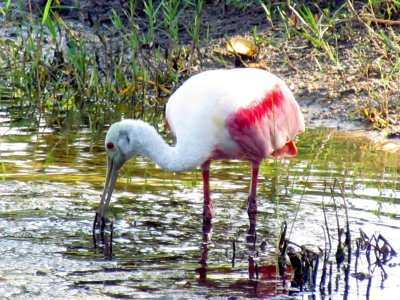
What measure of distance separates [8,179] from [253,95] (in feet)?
6.35

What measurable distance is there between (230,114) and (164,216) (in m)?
0.78

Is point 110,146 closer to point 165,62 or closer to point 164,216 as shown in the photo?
point 164,216

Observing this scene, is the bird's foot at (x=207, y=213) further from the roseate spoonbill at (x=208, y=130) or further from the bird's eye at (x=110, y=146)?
the bird's eye at (x=110, y=146)

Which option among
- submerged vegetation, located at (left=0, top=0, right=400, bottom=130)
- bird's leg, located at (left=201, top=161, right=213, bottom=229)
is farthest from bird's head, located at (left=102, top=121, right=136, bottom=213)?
submerged vegetation, located at (left=0, top=0, right=400, bottom=130)

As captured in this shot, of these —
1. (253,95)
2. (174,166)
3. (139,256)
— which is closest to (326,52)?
(253,95)

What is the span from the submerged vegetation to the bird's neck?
103 inches

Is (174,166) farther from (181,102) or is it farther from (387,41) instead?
(387,41)

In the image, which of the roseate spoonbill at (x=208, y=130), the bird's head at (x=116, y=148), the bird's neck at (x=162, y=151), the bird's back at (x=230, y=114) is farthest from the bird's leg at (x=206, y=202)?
the bird's head at (x=116, y=148)

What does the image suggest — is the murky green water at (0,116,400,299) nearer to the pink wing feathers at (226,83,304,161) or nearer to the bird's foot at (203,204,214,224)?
the bird's foot at (203,204,214,224)

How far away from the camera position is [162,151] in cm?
692

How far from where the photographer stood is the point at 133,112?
10.1 m

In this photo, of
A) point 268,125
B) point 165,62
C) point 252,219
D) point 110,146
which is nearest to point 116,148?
point 110,146

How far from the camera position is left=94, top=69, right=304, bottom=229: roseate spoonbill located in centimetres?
691

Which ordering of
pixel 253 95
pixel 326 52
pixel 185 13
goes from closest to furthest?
pixel 253 95
pixel 326 52
pixel 185 13
